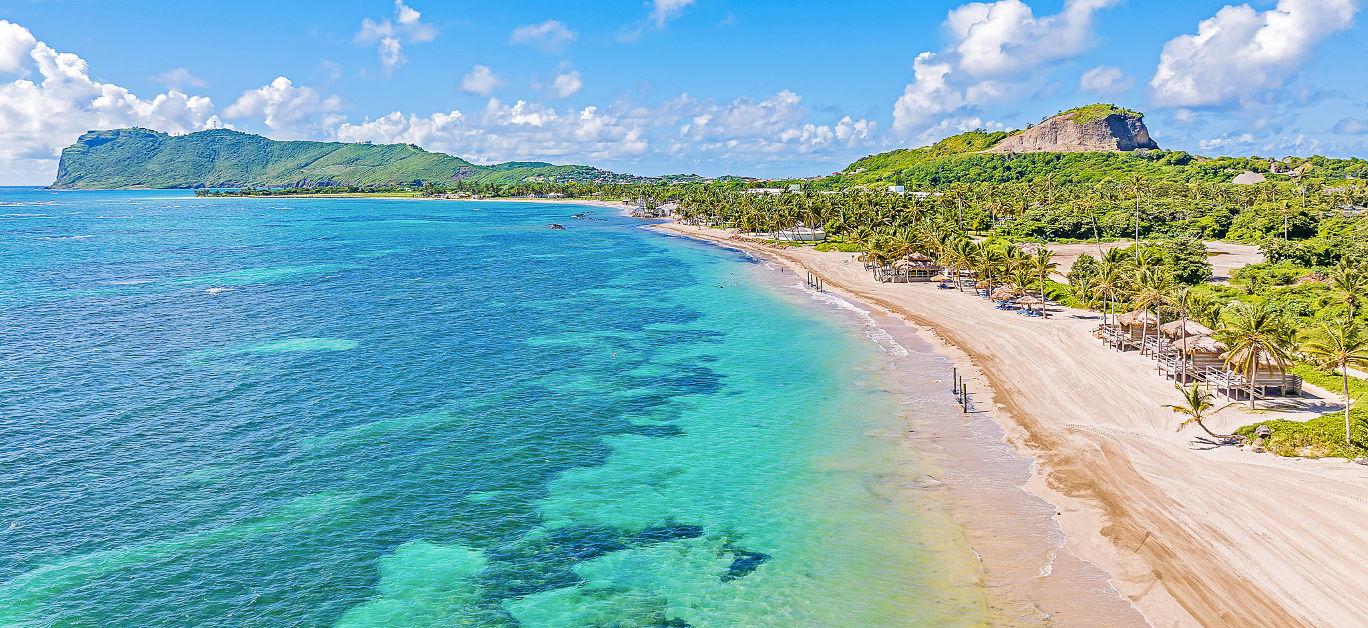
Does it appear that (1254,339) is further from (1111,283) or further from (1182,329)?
(1111,283)

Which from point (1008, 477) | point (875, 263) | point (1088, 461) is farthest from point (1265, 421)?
point (875, 263)

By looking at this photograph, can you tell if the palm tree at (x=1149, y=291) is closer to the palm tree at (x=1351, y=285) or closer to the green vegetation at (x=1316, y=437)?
the green vegetation at (x=1316, y=437)

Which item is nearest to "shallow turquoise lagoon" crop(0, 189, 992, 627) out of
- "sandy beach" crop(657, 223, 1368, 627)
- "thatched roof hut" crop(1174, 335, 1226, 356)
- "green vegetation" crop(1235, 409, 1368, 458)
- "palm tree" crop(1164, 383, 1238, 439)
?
"sandy beach" crop(657, 223, 1368, 627)

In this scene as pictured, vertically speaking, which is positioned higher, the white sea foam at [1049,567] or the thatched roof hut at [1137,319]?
the thatched roof hut at [1137,319]

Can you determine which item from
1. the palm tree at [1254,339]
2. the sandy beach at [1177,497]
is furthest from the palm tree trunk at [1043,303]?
the palm tree at [1254,339]

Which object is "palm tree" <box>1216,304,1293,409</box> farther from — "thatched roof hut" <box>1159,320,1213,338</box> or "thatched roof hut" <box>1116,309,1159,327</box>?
"thatched roof hut" <box>1116,309,1159,327</box>

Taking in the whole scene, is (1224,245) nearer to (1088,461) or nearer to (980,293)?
(980,293)

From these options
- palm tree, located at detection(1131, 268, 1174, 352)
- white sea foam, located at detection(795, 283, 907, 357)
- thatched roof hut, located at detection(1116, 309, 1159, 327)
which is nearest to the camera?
palm tree, located at detection(1131, 268, 1174, 352)
